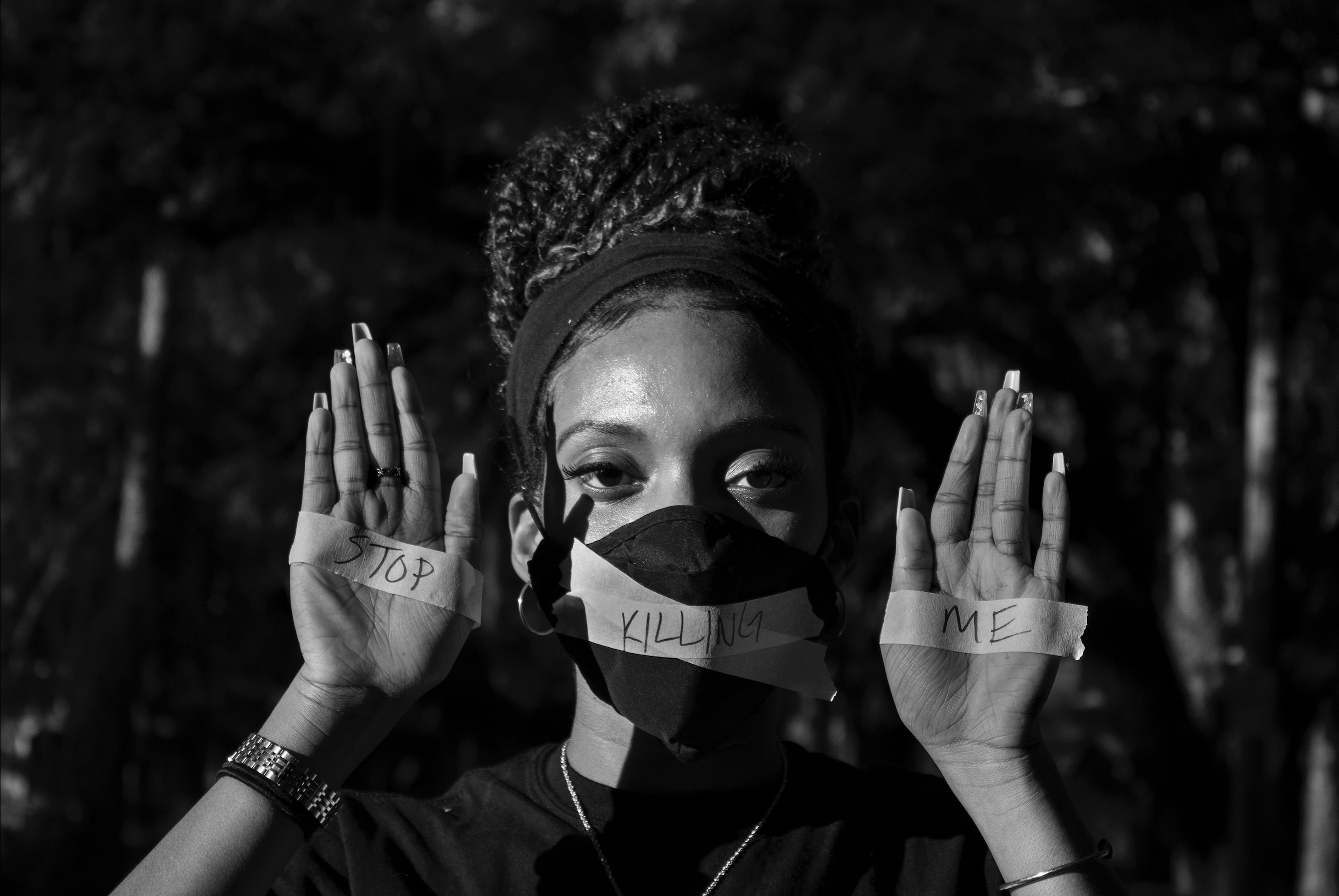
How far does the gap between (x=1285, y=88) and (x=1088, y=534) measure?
2.72m

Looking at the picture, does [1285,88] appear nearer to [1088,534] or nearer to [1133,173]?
[1133,173]

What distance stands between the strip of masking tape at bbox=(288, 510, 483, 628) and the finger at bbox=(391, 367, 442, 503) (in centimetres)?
8

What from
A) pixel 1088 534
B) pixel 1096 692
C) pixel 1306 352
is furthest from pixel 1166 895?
pixel 1306 352

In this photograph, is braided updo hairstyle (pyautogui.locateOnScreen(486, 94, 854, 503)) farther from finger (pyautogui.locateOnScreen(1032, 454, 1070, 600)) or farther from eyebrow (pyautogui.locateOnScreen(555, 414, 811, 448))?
finger (pyautogui.locateOnScreen(1032, 454, 1070, 600))

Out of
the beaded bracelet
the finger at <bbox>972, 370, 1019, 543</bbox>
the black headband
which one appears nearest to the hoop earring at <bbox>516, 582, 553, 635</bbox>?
the black headband

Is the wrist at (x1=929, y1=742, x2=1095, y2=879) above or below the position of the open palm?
below

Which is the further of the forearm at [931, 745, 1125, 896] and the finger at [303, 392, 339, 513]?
the finger at [303, 392, 339, 513]

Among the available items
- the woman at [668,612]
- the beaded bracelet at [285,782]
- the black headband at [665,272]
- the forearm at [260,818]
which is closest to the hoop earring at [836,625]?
the woman at [668,612]

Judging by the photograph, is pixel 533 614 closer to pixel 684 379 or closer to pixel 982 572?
pixel 684 379

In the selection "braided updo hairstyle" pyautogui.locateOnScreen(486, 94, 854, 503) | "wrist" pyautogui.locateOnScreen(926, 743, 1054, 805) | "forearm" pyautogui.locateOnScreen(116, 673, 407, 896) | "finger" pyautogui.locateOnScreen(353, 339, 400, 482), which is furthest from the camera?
"braided updo hairstyle" pyautogui.locateOnScreen(486, 94, 854, 503)

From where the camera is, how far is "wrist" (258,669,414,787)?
75.9 inches

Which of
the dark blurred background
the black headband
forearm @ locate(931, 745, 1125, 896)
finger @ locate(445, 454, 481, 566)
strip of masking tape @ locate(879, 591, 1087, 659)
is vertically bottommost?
forearm @ locate(931, 745, 1125, 896)

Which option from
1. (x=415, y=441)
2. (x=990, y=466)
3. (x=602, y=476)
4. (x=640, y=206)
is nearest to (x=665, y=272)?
(x=640, y=206)

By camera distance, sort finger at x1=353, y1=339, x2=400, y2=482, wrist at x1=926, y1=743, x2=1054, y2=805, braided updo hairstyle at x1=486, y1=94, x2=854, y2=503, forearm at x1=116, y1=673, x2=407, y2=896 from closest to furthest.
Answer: forearm at x1=116, y1=673, x2=407, y2=896 < wrist at x1=926, y1=743, x2=1054, y2=805 < finger at x1=353, y1=339, x2=400, y2=482 < braided updo hairstyle at x1=486, y1=94, x2=854, y2=503
